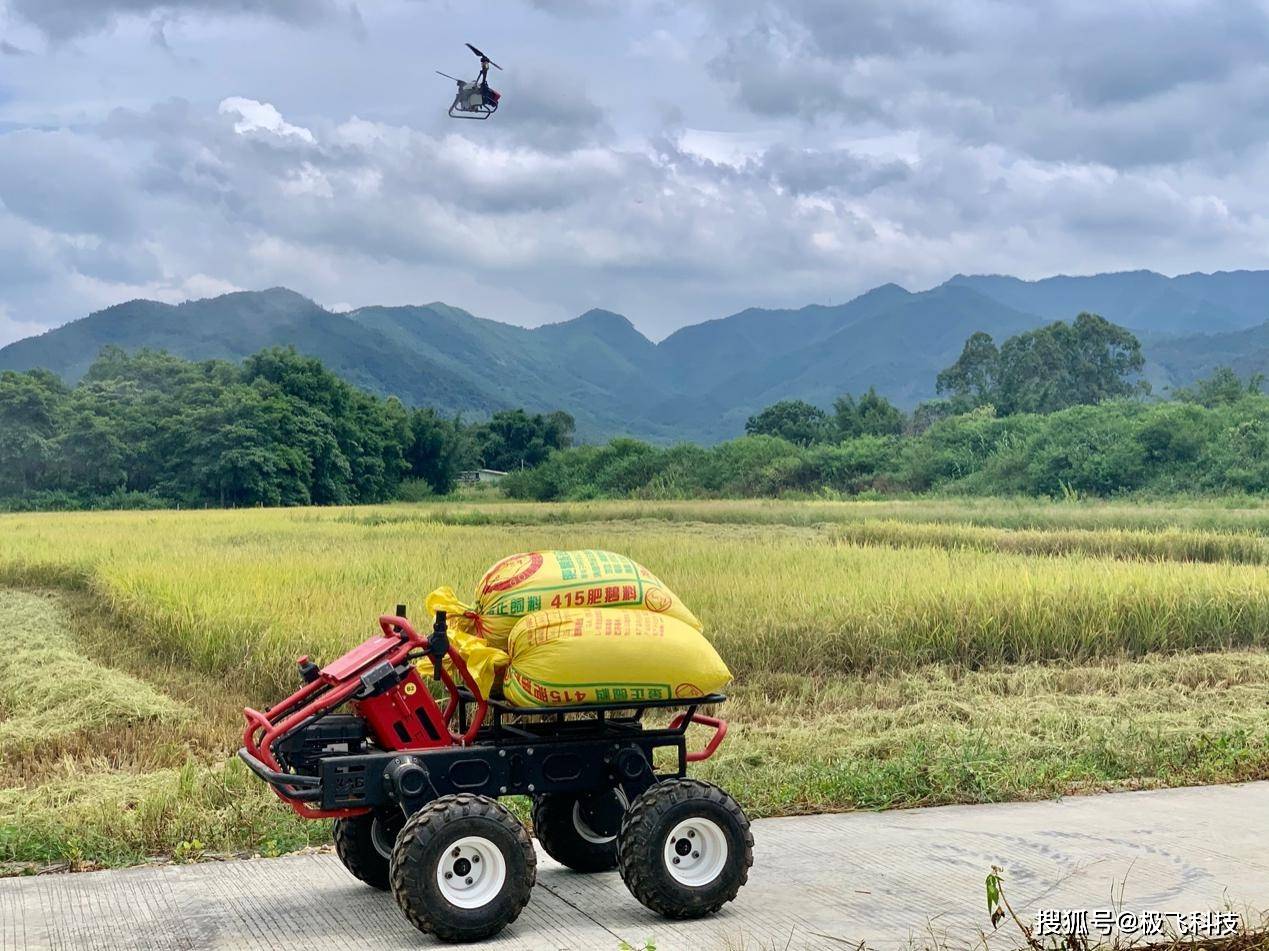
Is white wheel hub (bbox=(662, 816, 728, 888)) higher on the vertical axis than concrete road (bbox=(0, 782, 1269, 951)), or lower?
higher

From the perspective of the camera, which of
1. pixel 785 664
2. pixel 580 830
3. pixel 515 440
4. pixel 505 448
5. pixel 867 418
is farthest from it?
pixel 515 440

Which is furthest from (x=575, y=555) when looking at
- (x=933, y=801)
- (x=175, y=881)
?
(x=933, y=801)

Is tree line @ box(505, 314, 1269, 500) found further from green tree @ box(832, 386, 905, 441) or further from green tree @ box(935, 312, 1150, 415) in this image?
green tree @ box(935, 312, 1150, 415)

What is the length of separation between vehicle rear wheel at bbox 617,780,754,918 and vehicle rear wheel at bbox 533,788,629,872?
1.85ft

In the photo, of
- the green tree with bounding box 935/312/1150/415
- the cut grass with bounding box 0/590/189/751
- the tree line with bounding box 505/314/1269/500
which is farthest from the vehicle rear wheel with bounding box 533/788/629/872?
the green tree with bounding box 935/312/1150/415

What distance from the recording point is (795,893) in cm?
443

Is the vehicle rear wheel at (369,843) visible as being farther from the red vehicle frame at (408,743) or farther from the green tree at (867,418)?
the green tree at (867,418)

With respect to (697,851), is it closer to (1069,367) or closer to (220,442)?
(220,442)

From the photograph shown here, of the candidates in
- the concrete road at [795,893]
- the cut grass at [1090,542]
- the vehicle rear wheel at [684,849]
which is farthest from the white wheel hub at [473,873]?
the cut grass at [1090,542]

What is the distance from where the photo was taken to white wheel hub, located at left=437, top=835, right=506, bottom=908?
3.94 m

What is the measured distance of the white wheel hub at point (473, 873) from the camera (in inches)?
155

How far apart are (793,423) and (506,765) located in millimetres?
58302

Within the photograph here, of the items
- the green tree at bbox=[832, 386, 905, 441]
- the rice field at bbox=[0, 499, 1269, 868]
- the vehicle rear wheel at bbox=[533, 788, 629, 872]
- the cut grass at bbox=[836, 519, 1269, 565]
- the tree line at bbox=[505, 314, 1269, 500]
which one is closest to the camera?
the vehicle rear wheel at bbox=[533, 788, 629, 872]

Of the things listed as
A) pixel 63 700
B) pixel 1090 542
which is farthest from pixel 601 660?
pixel 1090 542
